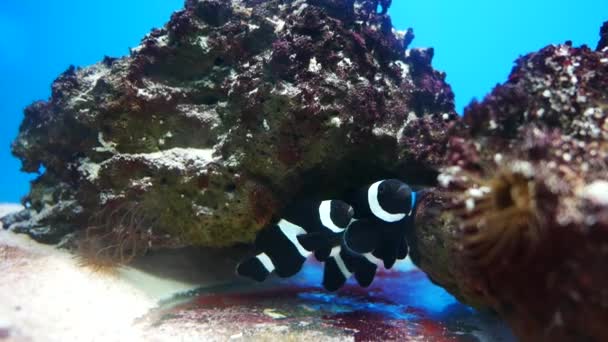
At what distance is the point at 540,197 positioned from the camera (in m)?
1.65

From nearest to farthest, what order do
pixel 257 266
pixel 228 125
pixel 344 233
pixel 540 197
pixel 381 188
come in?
pixel 540 197 → pixel 381 188 → pixel 344 233 → pixel 257 266 → pixel 228 125

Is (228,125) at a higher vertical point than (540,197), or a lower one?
higher

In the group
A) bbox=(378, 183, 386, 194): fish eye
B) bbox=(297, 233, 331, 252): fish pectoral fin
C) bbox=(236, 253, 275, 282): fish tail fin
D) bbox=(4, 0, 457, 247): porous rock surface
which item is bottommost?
bbox=(236, 253, 275, 282): fish tail fin

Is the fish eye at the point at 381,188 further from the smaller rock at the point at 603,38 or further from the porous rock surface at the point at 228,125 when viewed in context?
the smaller rock at the point at 603,38

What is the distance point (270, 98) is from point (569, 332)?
254cm

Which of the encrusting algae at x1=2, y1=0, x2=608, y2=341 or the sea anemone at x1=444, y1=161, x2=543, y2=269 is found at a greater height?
the encrusting algae at x1=2, y1=0, x2=608, y2=341

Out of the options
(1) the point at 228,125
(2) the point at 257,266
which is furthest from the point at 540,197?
(1) the point at 228,125

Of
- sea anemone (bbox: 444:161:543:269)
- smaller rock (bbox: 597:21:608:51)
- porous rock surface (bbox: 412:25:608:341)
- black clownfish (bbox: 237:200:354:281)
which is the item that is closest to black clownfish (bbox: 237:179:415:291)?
black clownfish (bbox: 237:200:354:281)

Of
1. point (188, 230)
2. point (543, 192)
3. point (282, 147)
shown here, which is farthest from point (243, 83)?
point (543, 192)

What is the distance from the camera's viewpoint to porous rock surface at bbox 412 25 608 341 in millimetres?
1591

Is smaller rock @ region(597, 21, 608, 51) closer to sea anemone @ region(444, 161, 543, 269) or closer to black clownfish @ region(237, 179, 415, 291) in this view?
black clownfish @ region(237, 179, 415, 291)

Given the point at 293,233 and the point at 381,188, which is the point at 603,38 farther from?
the point at 293,233

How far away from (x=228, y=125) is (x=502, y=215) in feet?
8.51

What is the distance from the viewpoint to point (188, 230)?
3.79m
